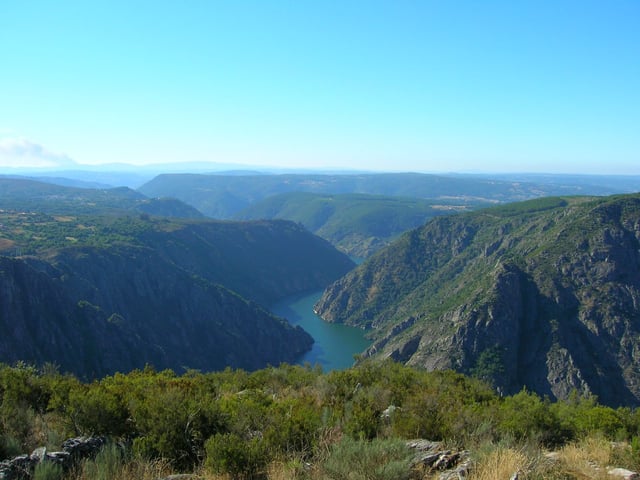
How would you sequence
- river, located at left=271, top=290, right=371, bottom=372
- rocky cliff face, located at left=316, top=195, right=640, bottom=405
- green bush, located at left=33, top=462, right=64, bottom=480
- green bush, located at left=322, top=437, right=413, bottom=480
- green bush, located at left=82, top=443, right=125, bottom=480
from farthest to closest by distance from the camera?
river, located at left=271, top=290, right=371, bottom=372 → rocky cliff face, located at left=316, top=195, right=640, bottom=405 → green bush, located at left=82, top=443, right=125, bottom=480 → green bush, located at left=33, top=462, right=64, bottom=480 → green bush, located at left=322, top=437, right=413, bottom=480

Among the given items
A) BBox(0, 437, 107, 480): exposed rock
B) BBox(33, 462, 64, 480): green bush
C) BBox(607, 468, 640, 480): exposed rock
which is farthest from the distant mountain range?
BBox(607, 468, 640, 480): exposed rock

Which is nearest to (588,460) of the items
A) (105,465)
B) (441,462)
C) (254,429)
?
(441,462)

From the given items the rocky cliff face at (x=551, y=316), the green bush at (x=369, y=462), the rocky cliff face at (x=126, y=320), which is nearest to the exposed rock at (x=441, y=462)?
the green bush at (x=369, y=462)

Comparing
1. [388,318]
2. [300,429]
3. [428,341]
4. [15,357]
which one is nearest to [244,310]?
[388,318]

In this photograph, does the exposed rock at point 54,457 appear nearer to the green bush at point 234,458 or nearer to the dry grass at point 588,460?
the green bush at point 234,458

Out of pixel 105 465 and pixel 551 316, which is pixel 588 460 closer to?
pixel 105 465

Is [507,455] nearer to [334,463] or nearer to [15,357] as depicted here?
[334,463]

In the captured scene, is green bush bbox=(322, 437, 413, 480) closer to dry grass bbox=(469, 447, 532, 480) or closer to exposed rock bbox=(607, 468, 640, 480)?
dry grass bbox=(469, 447, 532, 480)
